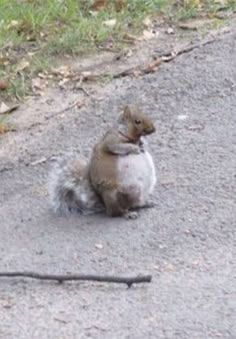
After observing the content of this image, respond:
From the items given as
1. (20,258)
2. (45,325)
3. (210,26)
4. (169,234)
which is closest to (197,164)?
(169,234)

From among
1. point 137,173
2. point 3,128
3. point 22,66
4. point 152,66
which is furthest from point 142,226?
point 22,66

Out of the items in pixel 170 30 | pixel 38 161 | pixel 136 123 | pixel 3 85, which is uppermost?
pixel 136 123

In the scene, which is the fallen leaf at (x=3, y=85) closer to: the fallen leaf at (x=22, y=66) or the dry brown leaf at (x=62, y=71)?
the fallen leaf at (x=22, y=66)

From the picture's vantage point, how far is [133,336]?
4.97 metres

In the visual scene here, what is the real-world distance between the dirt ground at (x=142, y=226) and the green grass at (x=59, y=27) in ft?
1.88

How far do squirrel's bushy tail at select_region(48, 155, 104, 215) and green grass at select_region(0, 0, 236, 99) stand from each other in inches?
80.8

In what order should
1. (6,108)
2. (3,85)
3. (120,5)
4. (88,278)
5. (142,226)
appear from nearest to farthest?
1. (88,278)
2. (142,226)
3. (6,108)
4. (3,85)
5. (120,5)

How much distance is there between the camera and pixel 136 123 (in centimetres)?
627

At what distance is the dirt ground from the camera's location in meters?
5.14

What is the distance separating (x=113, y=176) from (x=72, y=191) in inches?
10.5

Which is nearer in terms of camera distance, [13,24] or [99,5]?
[13,24]

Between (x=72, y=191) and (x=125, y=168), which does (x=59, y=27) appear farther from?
(x=125, y=168)

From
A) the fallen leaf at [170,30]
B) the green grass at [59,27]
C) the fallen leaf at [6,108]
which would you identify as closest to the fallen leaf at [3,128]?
the fallen leaf at [6,108]

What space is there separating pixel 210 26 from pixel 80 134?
2.14 metres
